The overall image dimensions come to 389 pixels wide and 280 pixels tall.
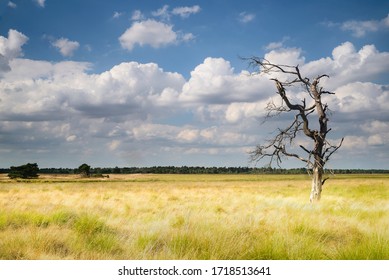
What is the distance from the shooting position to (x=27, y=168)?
84438 mm

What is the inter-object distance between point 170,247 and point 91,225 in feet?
9.23

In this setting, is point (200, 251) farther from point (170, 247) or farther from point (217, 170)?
point (217, 170)

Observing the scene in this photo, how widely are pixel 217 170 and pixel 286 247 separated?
17707cm

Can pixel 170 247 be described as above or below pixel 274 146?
below

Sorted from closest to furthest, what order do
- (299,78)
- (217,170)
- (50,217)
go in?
1. (50,217)
2. (299,78)
3. (217,170)

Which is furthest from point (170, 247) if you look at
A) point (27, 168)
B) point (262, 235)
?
point (27, 168)
